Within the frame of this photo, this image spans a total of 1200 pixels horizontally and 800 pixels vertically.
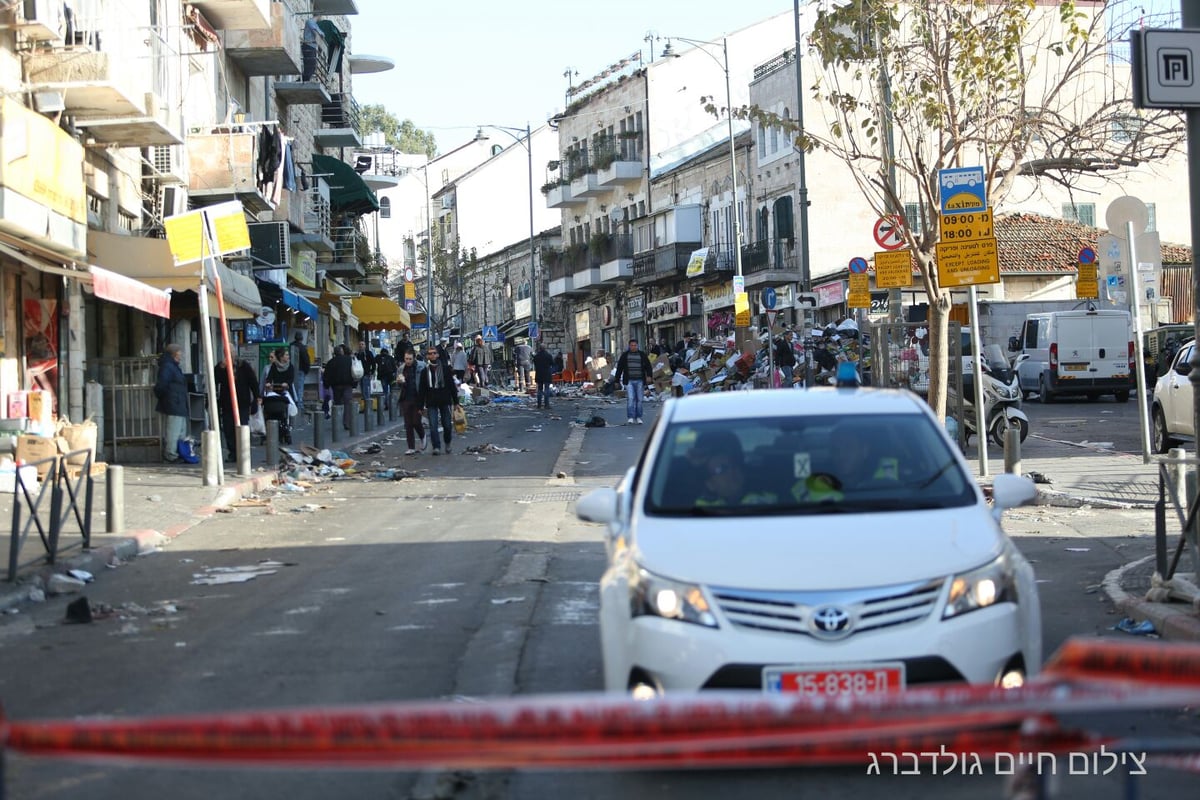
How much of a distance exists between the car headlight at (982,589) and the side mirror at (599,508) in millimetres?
1651

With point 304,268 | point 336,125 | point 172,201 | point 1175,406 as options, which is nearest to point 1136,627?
point 1175,406

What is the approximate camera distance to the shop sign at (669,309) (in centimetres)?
6494

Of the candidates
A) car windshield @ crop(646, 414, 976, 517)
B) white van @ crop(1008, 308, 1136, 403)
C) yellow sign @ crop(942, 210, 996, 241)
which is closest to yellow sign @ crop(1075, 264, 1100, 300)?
white van @ crop(1008, 308, 1136, 403)

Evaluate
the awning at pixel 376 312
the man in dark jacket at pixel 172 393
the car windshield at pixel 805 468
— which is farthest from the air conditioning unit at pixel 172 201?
the car windshield at pixel 805 468

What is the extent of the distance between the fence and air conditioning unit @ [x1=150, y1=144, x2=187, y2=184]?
51.3 feet

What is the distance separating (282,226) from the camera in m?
34.8

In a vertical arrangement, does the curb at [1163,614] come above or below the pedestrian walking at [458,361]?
below

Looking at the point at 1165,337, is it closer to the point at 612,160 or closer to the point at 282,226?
the point at 282,226

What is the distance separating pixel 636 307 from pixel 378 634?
211ft

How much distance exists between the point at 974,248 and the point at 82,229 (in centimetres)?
1218

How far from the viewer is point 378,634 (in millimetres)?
8742

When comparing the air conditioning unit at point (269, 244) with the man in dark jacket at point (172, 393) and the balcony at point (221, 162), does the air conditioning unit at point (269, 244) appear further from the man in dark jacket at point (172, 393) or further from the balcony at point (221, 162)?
the man in dark jacket at point (172, 393)

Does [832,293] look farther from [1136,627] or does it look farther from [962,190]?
[1136,627]

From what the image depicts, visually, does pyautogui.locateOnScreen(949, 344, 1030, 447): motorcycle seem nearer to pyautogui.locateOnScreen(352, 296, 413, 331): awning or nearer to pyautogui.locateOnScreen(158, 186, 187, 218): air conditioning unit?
pyautogui.locateOnScreen(158, 186, 187, 218): air conditioning unit
